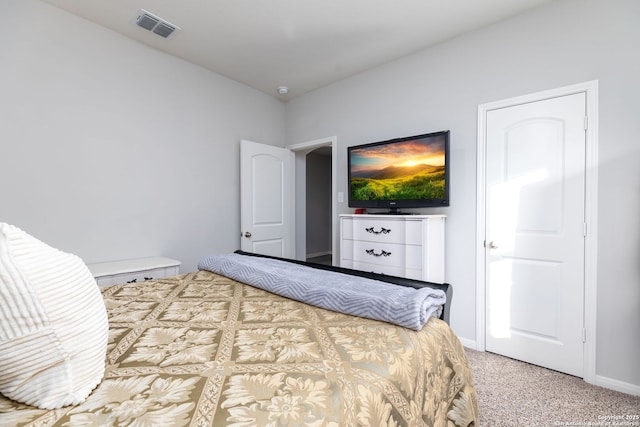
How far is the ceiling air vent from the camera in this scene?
236 centimetres

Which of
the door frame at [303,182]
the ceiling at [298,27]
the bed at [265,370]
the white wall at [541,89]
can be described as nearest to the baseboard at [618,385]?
the white wall at [541,89]

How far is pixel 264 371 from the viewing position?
2.63ft

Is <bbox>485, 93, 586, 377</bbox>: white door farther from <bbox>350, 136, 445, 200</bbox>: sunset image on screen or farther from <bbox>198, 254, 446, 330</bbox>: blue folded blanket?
<bbox>198, 254, 446, 330</bbox>: blue folded blanket

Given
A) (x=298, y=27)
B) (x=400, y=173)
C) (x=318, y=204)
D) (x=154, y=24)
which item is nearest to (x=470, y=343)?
(x=400, y=173)

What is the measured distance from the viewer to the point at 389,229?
8.71ft

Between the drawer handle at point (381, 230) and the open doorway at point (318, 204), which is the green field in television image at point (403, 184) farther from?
the open doorway at point (318, 204)

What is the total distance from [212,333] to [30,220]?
Result: 85.1 inches

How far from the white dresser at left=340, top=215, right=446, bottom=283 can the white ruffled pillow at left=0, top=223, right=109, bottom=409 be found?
225 cm

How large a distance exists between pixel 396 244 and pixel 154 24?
2.86 meters

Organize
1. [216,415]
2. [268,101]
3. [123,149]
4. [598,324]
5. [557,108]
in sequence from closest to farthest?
[216,415] < [598,324] < [557,108] < [123,149] < [268,101]

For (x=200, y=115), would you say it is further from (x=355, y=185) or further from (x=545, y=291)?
(x=545, y=291)

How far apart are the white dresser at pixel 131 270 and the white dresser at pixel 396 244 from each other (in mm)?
1678

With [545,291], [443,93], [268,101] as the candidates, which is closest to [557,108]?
[443,93]

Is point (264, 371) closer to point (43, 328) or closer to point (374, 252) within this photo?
point (43, 328)
